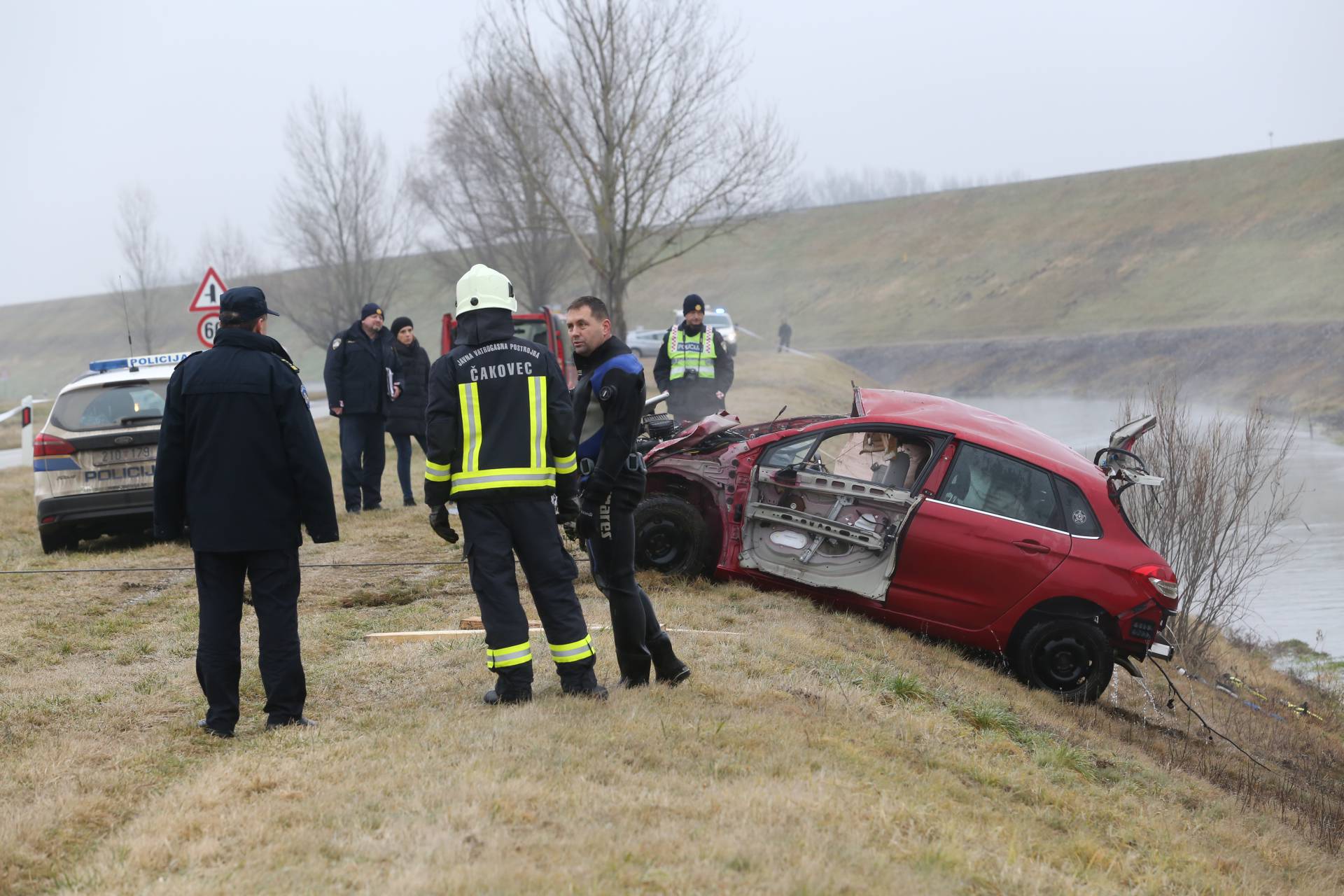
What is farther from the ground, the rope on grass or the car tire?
the car tire

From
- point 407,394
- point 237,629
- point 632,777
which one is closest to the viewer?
point 632,777

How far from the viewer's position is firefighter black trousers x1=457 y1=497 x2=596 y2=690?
5.20 metres

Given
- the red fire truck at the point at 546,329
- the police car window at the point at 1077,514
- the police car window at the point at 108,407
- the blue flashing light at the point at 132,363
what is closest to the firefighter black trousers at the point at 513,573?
the police car window at the point at 1077,514

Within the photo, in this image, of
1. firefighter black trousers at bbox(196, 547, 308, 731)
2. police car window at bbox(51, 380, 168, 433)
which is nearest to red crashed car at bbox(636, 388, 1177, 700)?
firefighter black trousers at bbox(196, 547, 308, 731)

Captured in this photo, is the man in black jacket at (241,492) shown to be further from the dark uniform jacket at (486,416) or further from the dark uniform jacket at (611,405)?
the dark uniform jacket at (611,405)

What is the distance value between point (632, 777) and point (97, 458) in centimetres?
745

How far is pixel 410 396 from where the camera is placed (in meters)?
12.3

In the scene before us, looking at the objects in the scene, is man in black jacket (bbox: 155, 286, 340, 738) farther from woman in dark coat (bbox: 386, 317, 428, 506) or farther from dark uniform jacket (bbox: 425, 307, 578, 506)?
woman in dark coat (bbox: 386, 317, 428, 506)

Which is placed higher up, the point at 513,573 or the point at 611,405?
the point at 611,405

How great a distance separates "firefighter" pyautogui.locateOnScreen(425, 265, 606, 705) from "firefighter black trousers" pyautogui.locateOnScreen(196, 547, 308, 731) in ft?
2.41

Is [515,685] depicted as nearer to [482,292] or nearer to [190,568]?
[482,292]

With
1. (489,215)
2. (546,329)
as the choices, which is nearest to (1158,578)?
(546,329)

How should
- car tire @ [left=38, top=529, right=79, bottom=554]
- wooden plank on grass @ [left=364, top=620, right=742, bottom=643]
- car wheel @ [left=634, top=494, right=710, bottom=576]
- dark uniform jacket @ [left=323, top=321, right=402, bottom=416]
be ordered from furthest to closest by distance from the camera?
dark uniform jacket @ [left=323, top=321, right=402, bottom=416] → car tire @ [left=38, top=529, right=79, bottom=554] → car wheel @ [left=634, top=494, right=710, bottom=576] → wooden plank on grass @ [left=364, top=620, right=742, bottom=643]

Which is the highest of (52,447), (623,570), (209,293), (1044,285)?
(1044,285)
